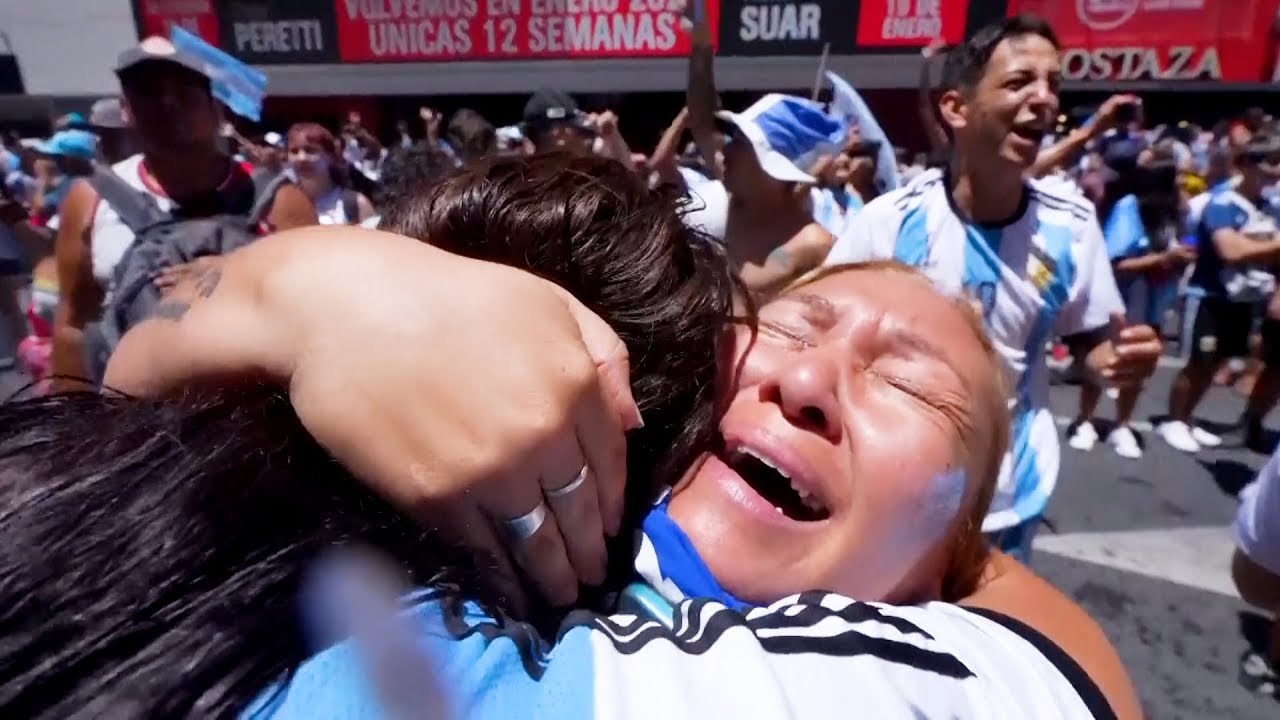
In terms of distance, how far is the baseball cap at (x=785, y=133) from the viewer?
3.39m

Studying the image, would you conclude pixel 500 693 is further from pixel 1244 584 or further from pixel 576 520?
pixel 1244 584

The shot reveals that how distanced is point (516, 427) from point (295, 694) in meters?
0.25

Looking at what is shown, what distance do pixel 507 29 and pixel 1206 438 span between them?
12930 mm

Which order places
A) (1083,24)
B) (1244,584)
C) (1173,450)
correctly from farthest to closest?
(1083,24), (1173,450), (1244,584)

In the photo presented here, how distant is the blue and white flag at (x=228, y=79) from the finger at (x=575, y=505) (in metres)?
2.31

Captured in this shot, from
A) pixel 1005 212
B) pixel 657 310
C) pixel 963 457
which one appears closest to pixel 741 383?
pixel 657 310

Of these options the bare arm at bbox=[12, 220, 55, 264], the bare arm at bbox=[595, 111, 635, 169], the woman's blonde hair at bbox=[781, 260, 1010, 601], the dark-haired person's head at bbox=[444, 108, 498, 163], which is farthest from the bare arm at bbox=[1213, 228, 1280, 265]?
the bare arm at bbox=[12, 220, 55, 264]

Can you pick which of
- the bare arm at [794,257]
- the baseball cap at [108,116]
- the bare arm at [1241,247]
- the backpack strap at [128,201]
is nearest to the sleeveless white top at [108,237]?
the backpack strap at [128,201]

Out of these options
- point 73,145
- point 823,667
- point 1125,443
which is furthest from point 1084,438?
point 73,145

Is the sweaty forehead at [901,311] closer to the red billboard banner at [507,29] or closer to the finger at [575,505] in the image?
the finger at [575,505]

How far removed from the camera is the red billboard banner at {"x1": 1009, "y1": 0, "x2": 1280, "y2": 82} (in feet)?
45.8

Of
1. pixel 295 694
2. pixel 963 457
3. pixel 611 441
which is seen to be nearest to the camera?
pixel 295 694

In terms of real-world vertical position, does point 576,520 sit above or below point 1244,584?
above

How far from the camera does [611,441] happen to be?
32.3 inches
